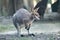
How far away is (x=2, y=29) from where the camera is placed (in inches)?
361

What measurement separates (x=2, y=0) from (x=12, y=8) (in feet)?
2.00

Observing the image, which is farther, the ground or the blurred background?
the blurred background

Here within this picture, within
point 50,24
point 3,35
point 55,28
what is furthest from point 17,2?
point 3,35

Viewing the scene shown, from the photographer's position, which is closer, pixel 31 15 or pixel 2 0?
pixel 31 15

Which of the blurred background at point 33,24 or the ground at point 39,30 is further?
the blurred background at point 33,24

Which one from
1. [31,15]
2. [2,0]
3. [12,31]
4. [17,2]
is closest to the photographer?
[31,15]

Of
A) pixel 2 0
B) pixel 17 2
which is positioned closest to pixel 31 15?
pixel 17 2

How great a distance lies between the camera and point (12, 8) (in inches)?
497

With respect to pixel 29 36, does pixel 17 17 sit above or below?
above

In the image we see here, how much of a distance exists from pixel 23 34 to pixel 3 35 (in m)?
0.58

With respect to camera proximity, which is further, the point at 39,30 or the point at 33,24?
the point at 33,24

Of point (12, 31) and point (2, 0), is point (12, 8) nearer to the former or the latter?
point (2, 0)

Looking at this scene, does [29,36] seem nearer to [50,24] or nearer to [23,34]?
[23,34]

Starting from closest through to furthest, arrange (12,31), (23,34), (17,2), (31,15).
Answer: (31,15) < (23,34) < (12,31) < (17,2)
